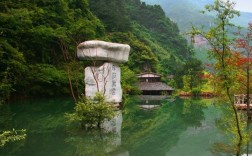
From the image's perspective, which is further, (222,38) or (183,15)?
(183,15)

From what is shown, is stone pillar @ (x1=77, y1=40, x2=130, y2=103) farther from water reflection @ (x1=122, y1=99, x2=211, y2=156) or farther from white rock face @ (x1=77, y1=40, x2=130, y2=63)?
water reflection @ (x1=122, y1=99, x2=211, y2=156)

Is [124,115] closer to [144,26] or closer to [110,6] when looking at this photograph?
[110,6]

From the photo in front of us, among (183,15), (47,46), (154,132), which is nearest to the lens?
(154,132)

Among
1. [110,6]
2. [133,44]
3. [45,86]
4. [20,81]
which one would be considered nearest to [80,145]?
[20,81]

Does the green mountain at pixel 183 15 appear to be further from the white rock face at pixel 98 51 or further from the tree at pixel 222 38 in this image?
the tree at pixel 222 38

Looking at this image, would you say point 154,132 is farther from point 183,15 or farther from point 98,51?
point 183,15

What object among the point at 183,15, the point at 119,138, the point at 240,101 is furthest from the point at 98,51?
the point at 183,15

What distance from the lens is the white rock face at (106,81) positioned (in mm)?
16234

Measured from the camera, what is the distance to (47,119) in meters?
13.5

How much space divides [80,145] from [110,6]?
35588mm

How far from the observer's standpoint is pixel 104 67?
16250 millimetres

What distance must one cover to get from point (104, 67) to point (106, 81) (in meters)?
0.73

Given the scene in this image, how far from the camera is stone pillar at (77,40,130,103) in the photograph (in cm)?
1582

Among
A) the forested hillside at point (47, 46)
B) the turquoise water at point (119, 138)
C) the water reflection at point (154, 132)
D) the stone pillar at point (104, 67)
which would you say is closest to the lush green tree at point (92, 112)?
the turquoise water at point (119, 138)
